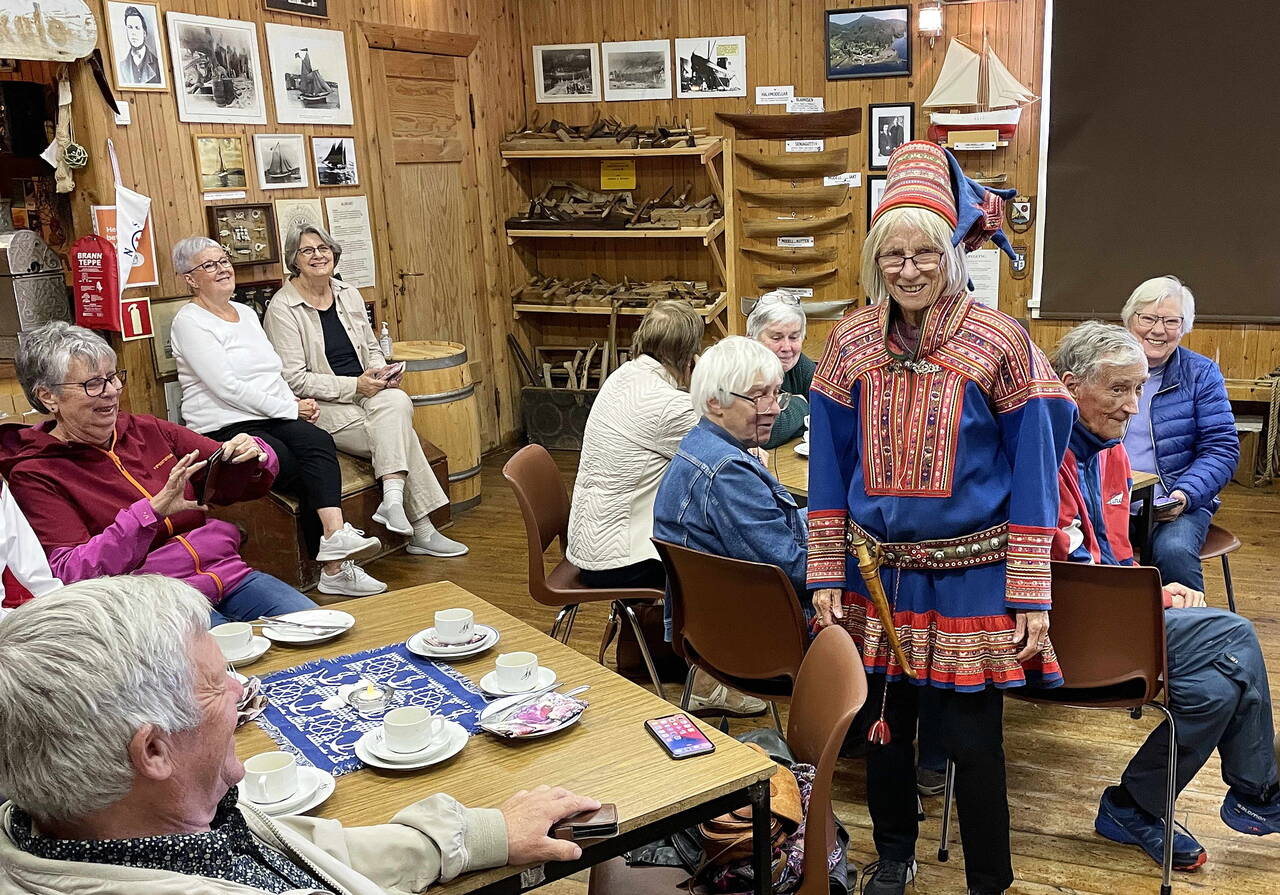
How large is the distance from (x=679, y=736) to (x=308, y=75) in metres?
4.73

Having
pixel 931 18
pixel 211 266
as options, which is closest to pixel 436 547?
pixel 211 266

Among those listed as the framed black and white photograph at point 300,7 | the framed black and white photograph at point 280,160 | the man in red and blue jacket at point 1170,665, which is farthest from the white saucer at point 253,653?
the framed black and white photograph at point 300,7

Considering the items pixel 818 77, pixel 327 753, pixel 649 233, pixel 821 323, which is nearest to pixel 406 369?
pixel 649 233

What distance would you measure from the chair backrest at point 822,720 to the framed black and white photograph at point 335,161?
4.49 meters

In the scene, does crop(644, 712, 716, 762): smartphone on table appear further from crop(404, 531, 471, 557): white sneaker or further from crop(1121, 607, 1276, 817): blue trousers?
crop(404, 531, 471, 557): white sneaker

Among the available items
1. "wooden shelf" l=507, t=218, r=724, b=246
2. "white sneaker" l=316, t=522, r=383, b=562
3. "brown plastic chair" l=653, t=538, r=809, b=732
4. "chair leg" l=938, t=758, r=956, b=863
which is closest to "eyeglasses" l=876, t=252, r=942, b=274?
"brown plastic chair" l=653, t=538, r=809, b=732

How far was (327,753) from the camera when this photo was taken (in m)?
1.82

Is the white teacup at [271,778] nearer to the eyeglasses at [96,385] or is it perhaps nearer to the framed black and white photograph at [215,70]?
the eyeglasses at [96,385]

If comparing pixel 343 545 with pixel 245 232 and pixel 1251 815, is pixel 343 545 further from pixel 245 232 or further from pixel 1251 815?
pixel 1251 815

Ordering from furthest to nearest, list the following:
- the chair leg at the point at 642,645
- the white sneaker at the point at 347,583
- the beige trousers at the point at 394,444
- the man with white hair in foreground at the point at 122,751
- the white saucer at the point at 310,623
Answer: the beige trousers at the point at 394,444 → the white sneaker at the point at 347,583 → the chair leg at the point at 642,645 → the white saucer at the point at 310,623 → the man with white hair in foreground at the point at 122,751

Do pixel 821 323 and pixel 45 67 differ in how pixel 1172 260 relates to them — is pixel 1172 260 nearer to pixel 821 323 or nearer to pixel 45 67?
pixel 821 323

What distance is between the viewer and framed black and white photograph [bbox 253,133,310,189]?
5.29 metres

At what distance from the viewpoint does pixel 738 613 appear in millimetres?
2543

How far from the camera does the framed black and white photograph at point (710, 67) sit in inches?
259
